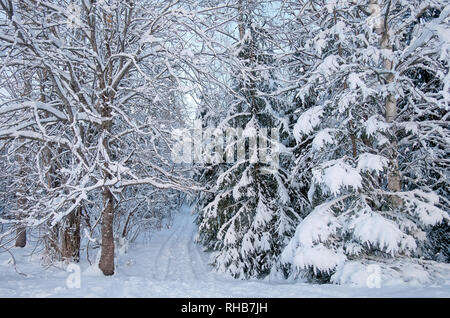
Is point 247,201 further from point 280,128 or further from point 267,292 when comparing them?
point 267,292

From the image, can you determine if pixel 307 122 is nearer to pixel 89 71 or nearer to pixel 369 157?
pixel 369 157

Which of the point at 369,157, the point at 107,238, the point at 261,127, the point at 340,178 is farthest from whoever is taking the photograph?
the point at 261,127

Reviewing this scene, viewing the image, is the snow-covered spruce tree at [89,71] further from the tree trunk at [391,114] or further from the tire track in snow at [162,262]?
the tree trunk at [391,114]

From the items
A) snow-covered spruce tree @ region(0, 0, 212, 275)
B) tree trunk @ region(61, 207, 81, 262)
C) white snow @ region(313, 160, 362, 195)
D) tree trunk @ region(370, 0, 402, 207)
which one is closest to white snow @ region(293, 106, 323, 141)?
white snow @ region(313, 160, 362, 195)

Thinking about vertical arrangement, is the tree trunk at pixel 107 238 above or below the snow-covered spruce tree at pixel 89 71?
below

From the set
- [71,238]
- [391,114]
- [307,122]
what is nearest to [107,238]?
[71,238]

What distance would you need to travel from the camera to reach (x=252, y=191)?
8.44 metres

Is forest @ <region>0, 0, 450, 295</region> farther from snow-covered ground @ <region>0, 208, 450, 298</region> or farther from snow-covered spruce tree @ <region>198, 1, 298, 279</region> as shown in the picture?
snow-covered ground @ <region>0, 208, 450, 298</region>

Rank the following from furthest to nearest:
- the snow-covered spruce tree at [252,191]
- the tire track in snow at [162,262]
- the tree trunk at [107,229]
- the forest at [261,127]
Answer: the tire track in snow at [162,262], the snow-covered spruce tree at [252,191], the tree trunk at [107,229], the forest at [261,127]

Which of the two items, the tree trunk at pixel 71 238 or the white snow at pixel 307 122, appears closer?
the white snow at pixel 307 122

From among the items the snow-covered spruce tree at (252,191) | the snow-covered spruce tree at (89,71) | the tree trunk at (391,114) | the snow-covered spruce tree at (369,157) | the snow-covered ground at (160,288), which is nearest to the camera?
the snow-covered ground at (160,288)

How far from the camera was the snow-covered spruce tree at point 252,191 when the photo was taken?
26.9 feet

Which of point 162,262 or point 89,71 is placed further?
point 162,262

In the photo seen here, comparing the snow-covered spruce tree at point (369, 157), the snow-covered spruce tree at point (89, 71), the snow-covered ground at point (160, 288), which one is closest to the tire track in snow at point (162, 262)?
the snow-covered ground at point (160, 288)
